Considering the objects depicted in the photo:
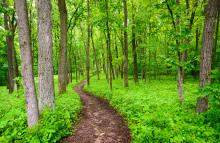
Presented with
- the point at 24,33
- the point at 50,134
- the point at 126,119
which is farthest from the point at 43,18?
the point at 126,119

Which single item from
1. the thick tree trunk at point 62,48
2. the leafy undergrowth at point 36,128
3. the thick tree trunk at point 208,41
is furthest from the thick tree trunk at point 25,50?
the thick tree trunk at point 62,48

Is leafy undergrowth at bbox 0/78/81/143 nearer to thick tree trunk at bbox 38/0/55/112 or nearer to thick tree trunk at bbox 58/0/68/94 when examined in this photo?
thick tree trunk at bbox 38/0/55/112

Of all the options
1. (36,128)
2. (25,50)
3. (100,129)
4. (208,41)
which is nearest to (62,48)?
(25,50)

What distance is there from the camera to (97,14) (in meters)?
16.8

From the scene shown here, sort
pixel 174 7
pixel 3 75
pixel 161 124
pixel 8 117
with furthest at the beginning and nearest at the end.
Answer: pixel 3 75
pixel 174 7
pixel 8 117
pixel 161 124

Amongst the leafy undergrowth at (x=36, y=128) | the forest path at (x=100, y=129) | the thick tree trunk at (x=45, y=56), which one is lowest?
the forest path at (x=100, y=129)

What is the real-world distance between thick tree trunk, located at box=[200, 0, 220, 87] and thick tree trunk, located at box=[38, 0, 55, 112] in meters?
5.88

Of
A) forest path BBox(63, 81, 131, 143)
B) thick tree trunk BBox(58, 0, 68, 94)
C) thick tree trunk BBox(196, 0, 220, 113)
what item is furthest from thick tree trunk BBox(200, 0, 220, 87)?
thick tree trunk BBox(58, 0, 68, 94)

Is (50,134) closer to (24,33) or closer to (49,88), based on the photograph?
(49,88)

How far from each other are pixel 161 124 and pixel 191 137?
3.83 ft

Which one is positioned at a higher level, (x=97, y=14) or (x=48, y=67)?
(x=97, y=14)

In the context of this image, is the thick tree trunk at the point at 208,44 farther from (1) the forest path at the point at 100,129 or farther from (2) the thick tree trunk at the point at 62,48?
(2) the thick tree trunk at the point at 62,48

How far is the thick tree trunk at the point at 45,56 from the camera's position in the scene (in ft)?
26.6

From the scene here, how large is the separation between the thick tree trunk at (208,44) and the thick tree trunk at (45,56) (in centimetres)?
588
